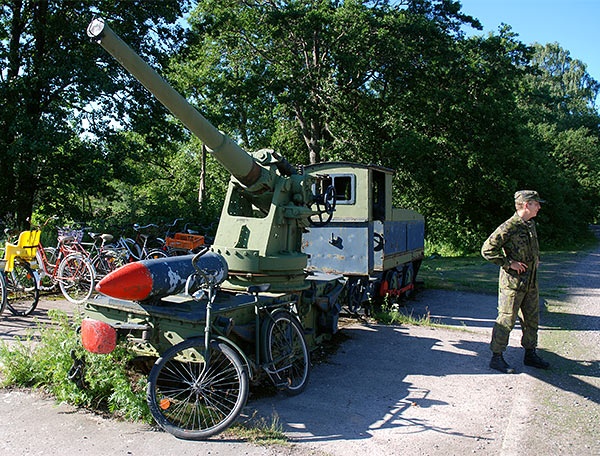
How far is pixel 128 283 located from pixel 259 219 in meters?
1.98

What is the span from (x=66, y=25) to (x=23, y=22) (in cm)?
143

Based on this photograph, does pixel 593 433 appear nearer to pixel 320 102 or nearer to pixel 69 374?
pixel 69 374

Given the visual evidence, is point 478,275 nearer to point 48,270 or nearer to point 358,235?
point 358,235

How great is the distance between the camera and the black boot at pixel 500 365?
236 inches

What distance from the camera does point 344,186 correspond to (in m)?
9.37

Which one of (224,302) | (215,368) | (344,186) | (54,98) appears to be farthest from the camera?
(54,98)

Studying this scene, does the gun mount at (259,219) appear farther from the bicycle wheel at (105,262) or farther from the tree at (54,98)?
the tree at (54,98)

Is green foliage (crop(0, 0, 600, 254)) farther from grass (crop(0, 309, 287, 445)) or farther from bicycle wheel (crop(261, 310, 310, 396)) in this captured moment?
bicycle wheel (crop(261, 310, 310, 396))

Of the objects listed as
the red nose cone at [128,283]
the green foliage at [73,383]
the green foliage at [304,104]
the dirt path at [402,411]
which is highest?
the green foliage at [304,104]

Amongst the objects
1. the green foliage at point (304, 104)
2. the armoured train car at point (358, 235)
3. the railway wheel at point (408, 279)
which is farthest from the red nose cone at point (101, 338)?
the green foliage at point (304, 104)

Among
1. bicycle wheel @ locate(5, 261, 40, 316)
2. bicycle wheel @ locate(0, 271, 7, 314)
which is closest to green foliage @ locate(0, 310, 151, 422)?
bicycle wheel @ locate(0, 271, 7, 314)

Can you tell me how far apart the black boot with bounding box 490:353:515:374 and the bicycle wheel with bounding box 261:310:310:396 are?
2.37m

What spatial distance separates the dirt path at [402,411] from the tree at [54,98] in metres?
6.38

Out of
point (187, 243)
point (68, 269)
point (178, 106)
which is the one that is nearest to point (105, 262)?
point (68, 269)
